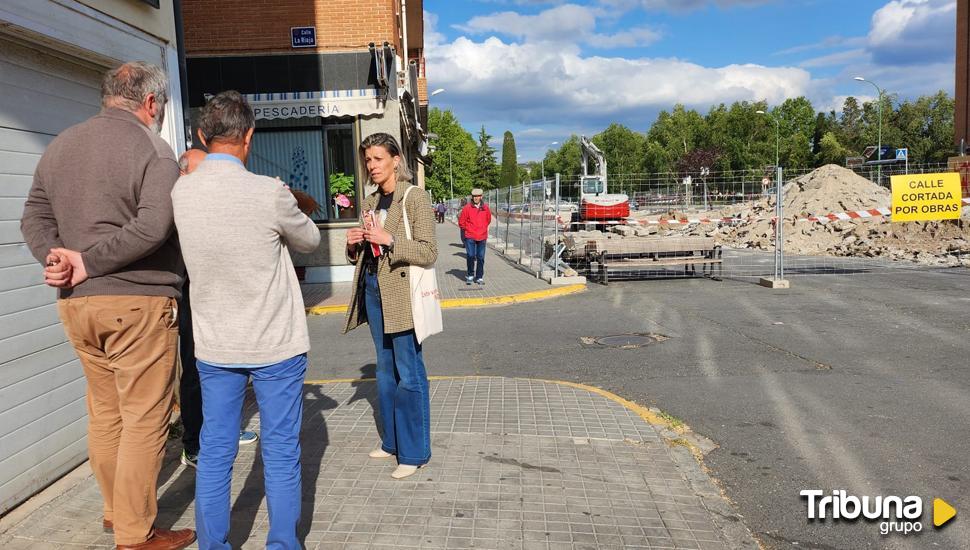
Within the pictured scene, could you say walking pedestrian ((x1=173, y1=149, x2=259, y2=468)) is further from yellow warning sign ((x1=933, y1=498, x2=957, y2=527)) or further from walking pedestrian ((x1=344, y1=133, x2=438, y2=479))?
yellow warning sign ((x1=933, y1=498, x2=957, y2=527))

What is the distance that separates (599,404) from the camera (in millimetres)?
5137

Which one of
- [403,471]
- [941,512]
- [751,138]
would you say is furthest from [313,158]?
[751,138]

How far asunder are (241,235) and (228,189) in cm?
18

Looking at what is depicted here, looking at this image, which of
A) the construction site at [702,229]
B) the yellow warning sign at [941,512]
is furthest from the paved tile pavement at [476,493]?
the construction site at [702,229]

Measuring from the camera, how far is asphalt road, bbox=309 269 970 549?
3.79 m

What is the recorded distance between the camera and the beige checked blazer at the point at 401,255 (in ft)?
11.6

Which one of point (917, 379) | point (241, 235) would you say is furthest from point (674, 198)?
point (241, 235)

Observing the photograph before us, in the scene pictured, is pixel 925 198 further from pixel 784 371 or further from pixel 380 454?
pixel 380 454

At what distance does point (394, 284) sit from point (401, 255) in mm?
183

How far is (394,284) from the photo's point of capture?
358 centimetres

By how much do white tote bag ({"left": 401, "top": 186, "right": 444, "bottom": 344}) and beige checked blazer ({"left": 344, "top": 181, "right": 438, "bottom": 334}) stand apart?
0.02 m

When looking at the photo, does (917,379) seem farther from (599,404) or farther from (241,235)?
(241,235)
